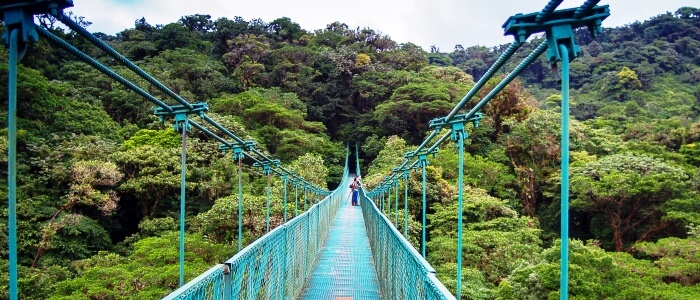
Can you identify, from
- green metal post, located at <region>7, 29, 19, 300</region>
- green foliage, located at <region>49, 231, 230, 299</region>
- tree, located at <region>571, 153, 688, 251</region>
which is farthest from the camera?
tree, located at <region>571, 153, 688, 251</region>

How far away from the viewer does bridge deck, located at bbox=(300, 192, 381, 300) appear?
374 cm

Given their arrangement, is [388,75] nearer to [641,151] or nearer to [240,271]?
[641,151]

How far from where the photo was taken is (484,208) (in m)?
10.4

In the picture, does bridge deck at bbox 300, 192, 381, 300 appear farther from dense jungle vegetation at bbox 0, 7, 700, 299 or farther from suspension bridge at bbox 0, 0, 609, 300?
dense jungle vegetation at bbox 0, 7, 700, 299

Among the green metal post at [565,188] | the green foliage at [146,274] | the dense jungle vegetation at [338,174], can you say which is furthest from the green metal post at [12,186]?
the green foliage at [146,274]

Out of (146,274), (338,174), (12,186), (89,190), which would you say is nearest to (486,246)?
(146,274)

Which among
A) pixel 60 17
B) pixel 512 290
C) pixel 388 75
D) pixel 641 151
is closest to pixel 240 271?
pixel 60 17

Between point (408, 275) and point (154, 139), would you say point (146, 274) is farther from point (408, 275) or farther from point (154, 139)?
point (154, 139)

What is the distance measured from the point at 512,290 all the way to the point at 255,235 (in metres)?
4.63

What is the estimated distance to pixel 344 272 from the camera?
4473 millimetres

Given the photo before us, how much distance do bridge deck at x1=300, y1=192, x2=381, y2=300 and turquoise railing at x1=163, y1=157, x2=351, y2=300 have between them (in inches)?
5.1

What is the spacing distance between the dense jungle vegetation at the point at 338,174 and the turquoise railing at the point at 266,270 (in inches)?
45.1

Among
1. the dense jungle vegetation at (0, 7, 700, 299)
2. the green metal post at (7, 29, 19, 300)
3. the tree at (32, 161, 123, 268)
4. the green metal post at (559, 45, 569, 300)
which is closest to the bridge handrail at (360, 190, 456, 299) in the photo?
the green metal post at (559, 45, 569, 300)

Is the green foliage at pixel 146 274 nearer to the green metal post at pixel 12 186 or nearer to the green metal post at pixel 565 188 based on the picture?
the green metal post at pixel 12 186
